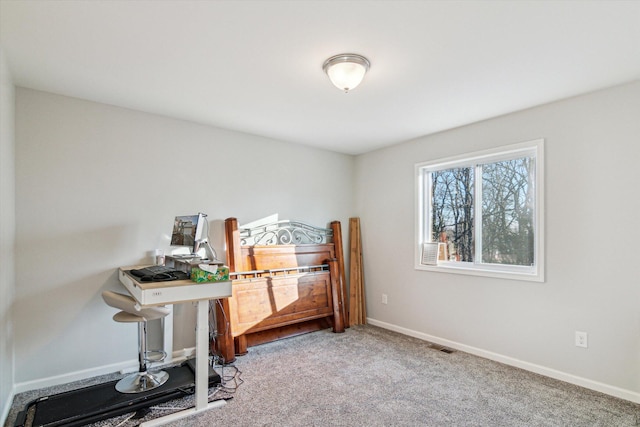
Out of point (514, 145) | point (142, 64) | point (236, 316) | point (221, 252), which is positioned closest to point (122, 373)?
point (236, 316)

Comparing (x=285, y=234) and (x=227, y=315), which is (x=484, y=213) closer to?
(x=285, y=234)

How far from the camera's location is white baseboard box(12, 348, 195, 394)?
2689mm

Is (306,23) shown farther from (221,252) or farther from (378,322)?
(378,322)

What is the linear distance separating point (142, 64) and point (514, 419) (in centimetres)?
359

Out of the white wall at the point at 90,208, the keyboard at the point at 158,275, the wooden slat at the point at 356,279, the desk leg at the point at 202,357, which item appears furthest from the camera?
the wooden slat at the point at 356,279

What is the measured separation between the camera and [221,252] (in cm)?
374

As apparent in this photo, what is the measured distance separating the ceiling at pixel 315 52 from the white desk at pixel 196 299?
154 centimetres

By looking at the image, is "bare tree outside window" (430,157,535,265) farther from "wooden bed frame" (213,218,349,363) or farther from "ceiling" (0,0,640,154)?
"wooden bed frame" (213,218,349,363)

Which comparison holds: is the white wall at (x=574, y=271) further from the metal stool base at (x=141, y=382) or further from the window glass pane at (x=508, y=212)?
the metal stool base at (x=141, y=382)

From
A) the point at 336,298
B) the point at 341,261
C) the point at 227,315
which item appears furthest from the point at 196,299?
the point at 341,261

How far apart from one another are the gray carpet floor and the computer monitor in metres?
1.23

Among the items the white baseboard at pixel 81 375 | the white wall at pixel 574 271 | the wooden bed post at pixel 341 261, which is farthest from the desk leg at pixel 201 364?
the white wall at pixel 574 271

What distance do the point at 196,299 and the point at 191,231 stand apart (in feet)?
2.69

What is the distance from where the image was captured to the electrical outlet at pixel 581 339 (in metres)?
2.81
